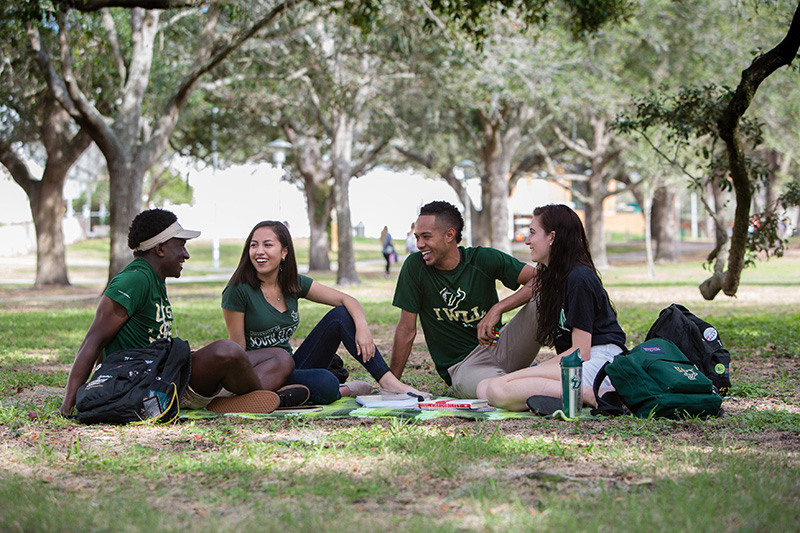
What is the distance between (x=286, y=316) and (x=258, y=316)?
8.1 inches

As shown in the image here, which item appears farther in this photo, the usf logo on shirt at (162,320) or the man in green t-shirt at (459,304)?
the man in green t-shirt at (459,304)

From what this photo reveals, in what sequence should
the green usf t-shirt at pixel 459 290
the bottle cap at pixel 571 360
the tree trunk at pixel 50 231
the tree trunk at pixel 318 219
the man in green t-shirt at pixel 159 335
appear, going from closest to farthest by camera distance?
the bottle cap at pixel 571 360 < the man in green t-shirt at pixel 159 335 < the green usf t-shirt at pixel 459 290 < the tree trunk at pixel 50 231 < the tree trunk at pixel 318 219

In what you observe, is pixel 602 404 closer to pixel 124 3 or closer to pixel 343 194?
pixel 124 3

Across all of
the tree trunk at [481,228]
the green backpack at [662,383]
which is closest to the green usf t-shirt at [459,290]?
the green backpack at [662,383]

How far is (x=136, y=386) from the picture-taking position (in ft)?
16.2

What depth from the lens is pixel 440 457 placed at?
4.10 metres

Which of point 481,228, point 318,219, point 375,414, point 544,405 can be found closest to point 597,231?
point 481,228

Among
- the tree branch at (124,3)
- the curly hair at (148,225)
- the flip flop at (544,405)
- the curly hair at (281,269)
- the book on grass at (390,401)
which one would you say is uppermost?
the tree branch at (124,3)

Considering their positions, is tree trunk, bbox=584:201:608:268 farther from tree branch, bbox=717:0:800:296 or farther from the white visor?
the white visor

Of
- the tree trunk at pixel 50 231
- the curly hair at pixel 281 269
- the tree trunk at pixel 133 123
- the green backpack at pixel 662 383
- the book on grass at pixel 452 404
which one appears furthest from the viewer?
the tree trunk at pixel 50 231

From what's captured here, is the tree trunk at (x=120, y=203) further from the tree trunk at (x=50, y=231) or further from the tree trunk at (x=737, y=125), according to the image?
the tree trunk at (x=737, y=125)

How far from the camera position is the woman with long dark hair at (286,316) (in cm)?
574

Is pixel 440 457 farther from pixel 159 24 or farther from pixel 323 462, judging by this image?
pixel 159 24

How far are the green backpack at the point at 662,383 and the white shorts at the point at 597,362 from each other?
16 centimetres
